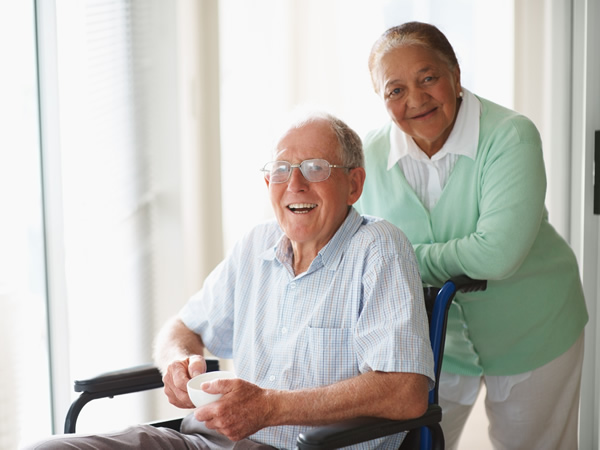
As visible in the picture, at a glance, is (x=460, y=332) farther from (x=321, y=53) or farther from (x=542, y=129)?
(x=321, y=53)

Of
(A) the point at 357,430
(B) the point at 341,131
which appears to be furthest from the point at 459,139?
(A) the point at 357,430

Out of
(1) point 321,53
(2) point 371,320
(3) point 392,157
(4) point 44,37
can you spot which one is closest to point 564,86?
(1) point 321,53

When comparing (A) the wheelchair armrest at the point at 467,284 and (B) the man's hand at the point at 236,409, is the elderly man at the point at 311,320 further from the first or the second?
(A) the wheelchair armrest at the point at 467,284

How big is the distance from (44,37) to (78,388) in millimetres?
1025

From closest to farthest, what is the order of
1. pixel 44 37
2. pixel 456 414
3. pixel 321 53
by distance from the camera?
pixel 44 37, pixel 456 414, pixel 321 53

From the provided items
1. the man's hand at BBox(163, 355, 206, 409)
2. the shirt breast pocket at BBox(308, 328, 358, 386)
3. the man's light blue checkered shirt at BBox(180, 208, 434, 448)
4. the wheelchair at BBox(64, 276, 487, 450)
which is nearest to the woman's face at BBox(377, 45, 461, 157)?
the man's light blue checkered shirt at BBox(180, 208, 434, 448)

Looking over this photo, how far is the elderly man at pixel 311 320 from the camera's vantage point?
161cm

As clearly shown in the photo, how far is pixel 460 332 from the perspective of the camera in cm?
220

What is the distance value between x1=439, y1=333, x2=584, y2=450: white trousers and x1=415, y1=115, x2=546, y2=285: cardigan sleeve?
1.28 ft

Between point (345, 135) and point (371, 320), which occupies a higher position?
point (345, 135)

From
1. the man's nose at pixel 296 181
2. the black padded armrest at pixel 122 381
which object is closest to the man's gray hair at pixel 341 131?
the man's nose at pixel 296 181

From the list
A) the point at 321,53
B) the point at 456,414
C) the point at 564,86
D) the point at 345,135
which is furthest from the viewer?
the point at 321,53

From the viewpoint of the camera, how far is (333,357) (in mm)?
1754

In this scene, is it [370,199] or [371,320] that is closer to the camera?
[371,320]
